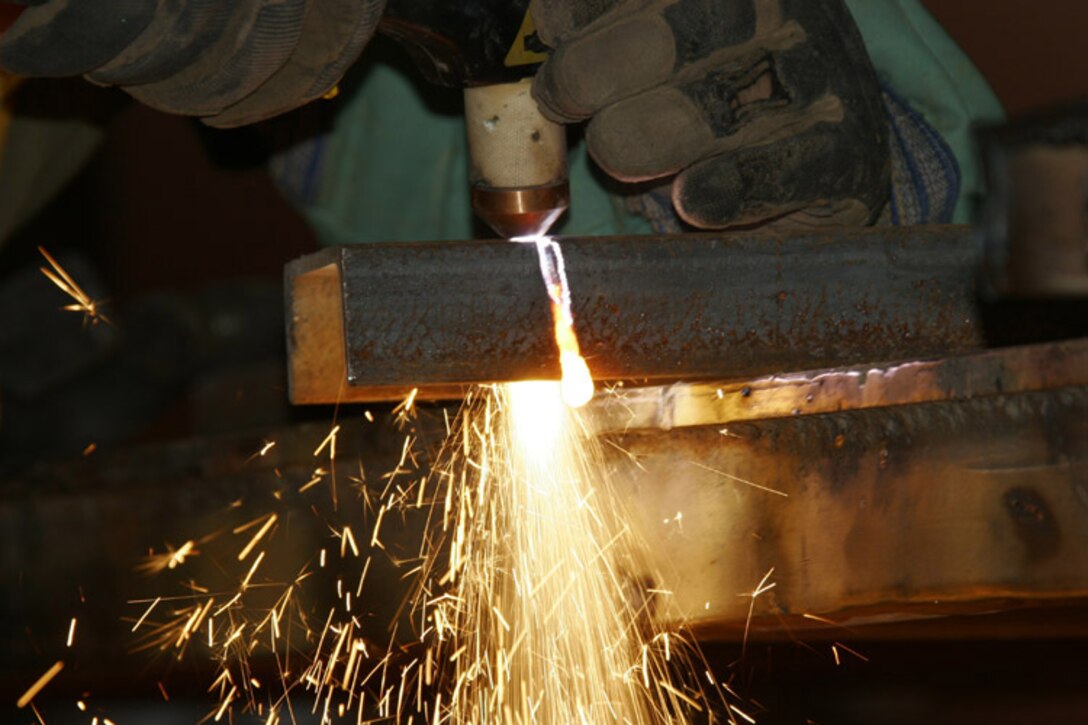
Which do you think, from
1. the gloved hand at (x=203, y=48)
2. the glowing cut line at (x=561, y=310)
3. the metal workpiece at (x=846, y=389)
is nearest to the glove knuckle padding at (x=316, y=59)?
the gloved hand at (x=203, y=48)

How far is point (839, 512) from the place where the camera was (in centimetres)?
119

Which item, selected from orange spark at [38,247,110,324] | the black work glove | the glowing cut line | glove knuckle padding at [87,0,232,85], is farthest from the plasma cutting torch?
orange spark at [38,247,110,324]

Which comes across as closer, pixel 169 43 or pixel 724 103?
pixel 169 43

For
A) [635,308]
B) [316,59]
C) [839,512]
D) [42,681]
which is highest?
[316,59]

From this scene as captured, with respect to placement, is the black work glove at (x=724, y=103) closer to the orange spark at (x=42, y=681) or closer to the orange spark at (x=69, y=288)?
the orange spark at (x=42, y=681)

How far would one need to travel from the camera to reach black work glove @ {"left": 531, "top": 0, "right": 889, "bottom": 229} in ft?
4.64

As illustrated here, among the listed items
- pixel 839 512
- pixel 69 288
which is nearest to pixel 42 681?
pixel 839 512

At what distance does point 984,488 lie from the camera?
117cm

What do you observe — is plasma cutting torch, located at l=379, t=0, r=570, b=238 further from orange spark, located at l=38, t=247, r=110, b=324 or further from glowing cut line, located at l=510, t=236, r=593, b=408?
orange spark, located at l=38, t=247, r=110, b=324

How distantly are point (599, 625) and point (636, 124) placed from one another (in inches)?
20.8

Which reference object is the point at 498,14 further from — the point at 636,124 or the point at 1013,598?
the point at 1013,598

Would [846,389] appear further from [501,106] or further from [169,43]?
[169,43]

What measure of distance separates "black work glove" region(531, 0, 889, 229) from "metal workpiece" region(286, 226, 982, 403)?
0.16m

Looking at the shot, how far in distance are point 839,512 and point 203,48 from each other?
0.70 metres
